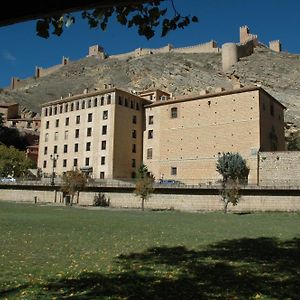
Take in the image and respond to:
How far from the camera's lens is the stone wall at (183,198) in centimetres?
3838

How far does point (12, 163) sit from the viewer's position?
68.7 m

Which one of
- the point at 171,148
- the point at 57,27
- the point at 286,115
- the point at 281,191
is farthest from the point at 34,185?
the point at 57,27

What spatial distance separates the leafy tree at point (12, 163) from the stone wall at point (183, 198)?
14970 millimetres

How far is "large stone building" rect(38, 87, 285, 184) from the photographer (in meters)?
54.6

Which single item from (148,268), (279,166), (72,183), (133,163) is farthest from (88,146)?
(148,268)

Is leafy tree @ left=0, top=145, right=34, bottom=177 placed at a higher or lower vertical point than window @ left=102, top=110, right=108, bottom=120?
lower

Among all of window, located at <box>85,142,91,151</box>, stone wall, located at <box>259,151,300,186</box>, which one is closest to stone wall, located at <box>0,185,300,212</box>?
stone wall, located at <box>259,151,300,186</box>

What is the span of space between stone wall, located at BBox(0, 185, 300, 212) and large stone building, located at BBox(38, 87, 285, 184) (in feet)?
17.9

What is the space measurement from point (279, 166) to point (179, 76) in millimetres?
52022

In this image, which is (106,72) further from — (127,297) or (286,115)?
(127,297)

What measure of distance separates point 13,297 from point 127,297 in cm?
195

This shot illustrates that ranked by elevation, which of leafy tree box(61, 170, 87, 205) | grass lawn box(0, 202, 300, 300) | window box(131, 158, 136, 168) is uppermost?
window box(131, 158, 136, 168)

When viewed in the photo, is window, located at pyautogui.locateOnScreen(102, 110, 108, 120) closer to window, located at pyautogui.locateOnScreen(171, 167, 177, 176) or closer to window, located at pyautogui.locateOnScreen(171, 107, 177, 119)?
window, located at pyautogui.locateOnScreen(171, 107, 177, 119)

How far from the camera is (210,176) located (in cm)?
5553
